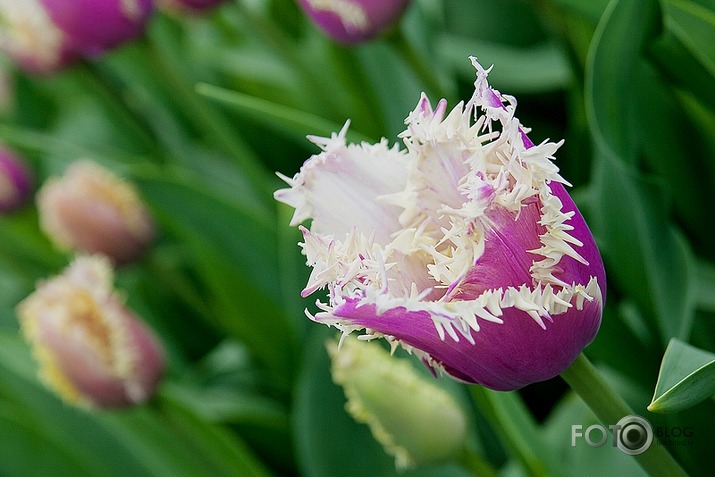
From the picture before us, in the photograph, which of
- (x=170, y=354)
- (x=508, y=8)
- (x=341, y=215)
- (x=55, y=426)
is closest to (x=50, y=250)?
(x=170, y=354)

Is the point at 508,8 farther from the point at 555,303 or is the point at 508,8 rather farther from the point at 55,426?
the point at 555,303

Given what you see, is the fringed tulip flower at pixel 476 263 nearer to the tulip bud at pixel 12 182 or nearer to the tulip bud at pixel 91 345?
the tulip bud at pixel 91 345

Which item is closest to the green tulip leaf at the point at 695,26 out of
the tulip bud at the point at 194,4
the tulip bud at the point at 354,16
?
the tulip bud at the point at 354,16

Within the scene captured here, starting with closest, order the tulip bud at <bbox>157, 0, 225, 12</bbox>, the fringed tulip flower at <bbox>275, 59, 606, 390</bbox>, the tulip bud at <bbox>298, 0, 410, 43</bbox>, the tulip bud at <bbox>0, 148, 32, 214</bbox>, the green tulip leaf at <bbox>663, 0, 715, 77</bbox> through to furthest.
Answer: the fringed tulip flower at <bbox>275, 59, 606, 390</bbox> → the green tulip leaf at <bbox>663, 0, 715, 77</bbox> → the tulip bud at <bbox>298, 0, 410, 43</bbox> → the tulip bud at <bbox>157, 0, 225, 12</bbox> → the tulip bud at <bbox>0, 148, 32, 214</bbox>

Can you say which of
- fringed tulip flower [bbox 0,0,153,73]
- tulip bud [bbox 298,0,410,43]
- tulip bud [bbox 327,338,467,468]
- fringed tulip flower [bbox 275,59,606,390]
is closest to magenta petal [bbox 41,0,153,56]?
fringed tulip flower [bbox 0,0,153,73]

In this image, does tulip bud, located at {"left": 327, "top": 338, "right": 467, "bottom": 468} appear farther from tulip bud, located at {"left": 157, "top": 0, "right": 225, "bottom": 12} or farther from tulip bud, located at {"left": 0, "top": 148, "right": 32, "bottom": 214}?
tulip bud, located at {"left": 0, "top": 148, "right": 32, "bottom": 214}

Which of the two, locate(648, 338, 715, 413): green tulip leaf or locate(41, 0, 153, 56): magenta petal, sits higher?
locate(648, 338, 715, 413): green tulip leaf

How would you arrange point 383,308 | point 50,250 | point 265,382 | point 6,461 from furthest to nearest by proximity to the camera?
point 50,250 < point 265,382 < point 6,461 < point 383,308
